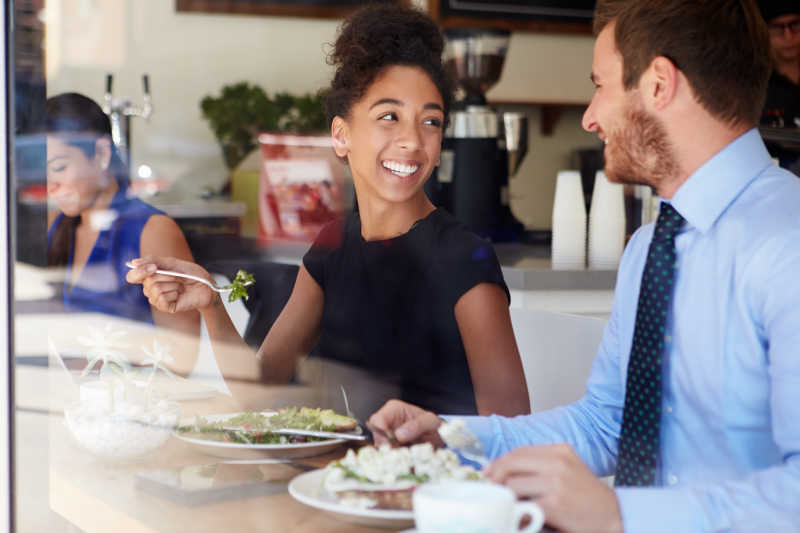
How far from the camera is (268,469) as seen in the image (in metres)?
0.86

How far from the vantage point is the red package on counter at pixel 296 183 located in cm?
93

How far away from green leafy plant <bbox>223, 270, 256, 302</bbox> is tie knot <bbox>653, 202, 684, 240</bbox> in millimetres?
405

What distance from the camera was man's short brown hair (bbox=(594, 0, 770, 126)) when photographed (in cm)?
89

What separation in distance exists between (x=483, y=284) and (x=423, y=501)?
39 centimetres

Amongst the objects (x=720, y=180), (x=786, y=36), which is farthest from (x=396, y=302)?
(x=786, y=36)

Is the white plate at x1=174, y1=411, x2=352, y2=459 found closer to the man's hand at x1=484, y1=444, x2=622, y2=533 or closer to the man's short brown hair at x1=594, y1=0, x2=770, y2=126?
the man's hand at x1=484, y1=444, x2=622, y2=533

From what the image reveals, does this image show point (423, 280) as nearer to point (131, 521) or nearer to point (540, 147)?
point (131, 521)

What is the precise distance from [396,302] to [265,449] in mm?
190

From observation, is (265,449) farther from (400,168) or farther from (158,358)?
(400,168)

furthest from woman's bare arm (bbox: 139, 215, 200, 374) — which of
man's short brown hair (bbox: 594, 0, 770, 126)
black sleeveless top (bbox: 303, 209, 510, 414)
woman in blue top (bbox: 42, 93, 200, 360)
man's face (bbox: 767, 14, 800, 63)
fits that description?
man's face (bbox: 767, 14, 800, 63)

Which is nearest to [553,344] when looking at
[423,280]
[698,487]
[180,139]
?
[423,280]

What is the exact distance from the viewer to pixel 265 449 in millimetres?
888

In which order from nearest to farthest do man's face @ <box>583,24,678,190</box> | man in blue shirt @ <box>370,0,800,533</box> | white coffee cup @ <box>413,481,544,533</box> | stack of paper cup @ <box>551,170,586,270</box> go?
white coffee cup @ <box>413,481,544,533</box>
man in blue shirt @ <box>370,0,800,533</box>
man's face @ <box>583,24,678,190</box>
stack of paper cup @ <box>551,170,586,270</box>

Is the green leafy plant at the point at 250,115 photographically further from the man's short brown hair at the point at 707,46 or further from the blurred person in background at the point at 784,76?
the blurred person in background at the point at 784,76
